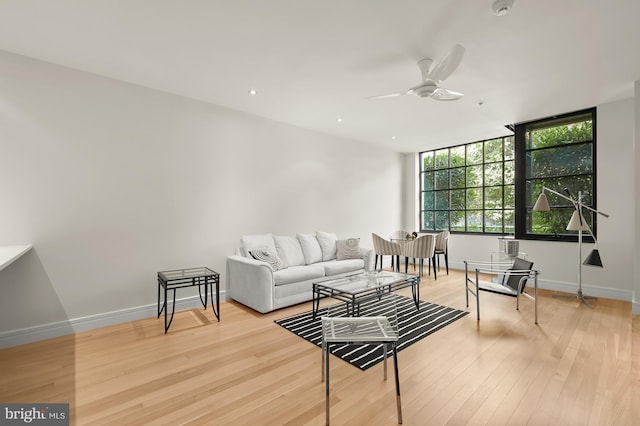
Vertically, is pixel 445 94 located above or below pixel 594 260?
above

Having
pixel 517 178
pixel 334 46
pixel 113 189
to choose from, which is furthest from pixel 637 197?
pixel 113 189

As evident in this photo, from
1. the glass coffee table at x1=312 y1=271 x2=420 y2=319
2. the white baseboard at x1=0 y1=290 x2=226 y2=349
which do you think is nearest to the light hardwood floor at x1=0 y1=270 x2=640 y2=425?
the white baseboard at x1=0 y1=290 x2=226 y2=349

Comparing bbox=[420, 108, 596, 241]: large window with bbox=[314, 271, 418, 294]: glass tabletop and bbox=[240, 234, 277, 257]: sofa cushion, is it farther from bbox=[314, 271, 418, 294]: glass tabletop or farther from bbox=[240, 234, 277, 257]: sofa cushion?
bbox=[240, 234, 277, 257]: sofa cushion

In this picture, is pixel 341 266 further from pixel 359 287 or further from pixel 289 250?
pixel 359 287

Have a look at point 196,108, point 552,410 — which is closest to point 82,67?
point 196,108

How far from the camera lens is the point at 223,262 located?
427 centimetres

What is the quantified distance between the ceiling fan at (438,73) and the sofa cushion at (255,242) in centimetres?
281

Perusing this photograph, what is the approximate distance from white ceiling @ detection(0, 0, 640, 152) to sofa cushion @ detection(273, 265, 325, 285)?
234 centimetres

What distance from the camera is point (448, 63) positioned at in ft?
8.36

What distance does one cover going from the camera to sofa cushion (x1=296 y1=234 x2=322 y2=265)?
482cm

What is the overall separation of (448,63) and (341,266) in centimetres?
308

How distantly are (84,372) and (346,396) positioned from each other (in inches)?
82.5

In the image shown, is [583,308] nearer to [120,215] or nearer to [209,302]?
[209,302]

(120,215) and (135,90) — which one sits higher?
(135,90)
